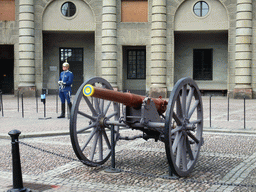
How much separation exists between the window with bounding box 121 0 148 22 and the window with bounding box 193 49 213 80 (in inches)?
191

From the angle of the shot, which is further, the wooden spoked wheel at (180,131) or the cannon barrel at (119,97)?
the wooden spoked wheel at (180,131)

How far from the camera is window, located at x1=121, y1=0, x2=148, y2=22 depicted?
24.3 meters

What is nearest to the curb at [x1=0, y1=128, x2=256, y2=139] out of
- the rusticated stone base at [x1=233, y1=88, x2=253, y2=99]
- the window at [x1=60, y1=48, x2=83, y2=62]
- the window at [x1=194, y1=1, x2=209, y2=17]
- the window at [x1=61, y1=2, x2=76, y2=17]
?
the rusticated stone base at [x1=233, y1=88, x2=253, y2=99]

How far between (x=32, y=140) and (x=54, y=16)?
17177mm

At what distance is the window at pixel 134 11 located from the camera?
24328 mm

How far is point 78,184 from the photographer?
5.14 meters

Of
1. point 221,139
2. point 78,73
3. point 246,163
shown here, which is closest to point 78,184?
point 246,163

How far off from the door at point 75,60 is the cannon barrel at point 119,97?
21917 millimetres

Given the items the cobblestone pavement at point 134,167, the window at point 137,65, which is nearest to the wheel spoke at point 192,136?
the cobblestone pavement at point 134,167

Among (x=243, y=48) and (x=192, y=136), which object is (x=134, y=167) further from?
(x=243, y=48)

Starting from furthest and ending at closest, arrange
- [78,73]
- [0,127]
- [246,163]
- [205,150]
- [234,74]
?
[78,73] < [234,74] < [0,127] < [205,150] < [246,163]

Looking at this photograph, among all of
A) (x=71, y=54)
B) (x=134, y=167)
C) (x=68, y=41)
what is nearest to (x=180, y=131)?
(x=134, y=167)

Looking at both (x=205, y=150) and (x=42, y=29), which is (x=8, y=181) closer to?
(x=205, y=150)

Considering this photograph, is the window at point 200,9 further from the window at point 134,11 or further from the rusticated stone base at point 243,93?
the rusticated stone base at point 243,93
